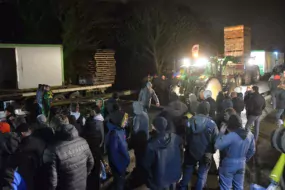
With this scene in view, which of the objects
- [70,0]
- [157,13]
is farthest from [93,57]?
[157,13]

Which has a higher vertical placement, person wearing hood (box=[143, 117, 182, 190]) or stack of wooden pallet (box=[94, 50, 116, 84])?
stack of wooden pallet (box=[94, 50, 116, 84])

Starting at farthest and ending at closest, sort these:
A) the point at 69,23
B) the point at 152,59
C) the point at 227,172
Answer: the point at 152,59 → the point at 69,23 → the point at 227,172

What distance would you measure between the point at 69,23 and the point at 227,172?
17077 millimetres

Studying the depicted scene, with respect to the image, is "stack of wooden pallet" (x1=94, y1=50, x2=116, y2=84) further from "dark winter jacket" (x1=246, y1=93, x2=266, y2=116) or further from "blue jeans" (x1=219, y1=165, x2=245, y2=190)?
"blue jeans" (x1=219, y1=165, x2=245, y2=190)

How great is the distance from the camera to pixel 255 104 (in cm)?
778

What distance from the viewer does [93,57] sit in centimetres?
2053

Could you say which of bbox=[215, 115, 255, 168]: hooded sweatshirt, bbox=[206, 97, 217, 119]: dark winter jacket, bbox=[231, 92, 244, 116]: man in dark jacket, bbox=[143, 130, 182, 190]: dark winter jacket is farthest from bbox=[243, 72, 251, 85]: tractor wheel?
bbox=[143, 130, 182, 190]: dark winter jacket

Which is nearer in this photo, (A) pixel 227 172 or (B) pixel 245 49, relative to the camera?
(A) pixel 227 172

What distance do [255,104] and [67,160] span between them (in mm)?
5694

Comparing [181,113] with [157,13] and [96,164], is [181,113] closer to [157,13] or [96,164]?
[96,164]

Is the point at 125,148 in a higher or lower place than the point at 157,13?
lower

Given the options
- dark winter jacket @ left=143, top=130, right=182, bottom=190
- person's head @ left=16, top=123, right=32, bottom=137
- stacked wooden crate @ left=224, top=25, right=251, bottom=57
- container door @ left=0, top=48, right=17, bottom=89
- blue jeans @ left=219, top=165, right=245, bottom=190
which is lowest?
blue jeans @ left=219, top=165, right=245, bottom=190

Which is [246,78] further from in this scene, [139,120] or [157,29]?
[139,120]

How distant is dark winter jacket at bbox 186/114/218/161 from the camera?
4.90m
